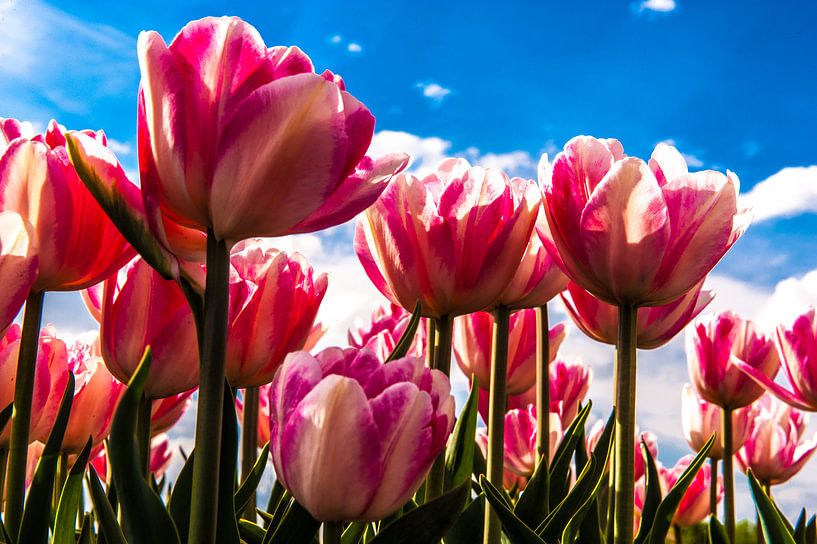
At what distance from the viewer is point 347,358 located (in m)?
0.77

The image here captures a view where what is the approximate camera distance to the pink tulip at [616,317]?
4.44 feet

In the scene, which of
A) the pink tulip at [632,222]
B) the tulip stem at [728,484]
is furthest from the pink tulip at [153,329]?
the tulip stem at [728,484]

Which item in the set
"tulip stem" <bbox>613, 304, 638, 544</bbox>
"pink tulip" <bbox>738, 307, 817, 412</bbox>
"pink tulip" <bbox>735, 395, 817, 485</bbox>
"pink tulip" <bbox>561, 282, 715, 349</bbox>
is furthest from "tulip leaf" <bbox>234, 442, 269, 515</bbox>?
"pink tulip" <bbox>735, 395, 817, 485</bbox>

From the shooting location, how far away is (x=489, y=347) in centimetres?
159

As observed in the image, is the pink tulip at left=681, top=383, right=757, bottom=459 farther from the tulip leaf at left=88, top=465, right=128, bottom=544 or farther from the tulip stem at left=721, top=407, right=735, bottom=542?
the tulip leaf at left=88, top=465, right=128, bottom=544

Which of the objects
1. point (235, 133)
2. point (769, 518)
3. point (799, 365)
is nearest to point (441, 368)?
point (235, 133)

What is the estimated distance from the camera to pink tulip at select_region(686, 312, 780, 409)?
200 centimetres

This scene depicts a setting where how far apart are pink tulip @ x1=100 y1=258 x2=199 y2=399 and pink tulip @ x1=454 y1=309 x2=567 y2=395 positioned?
608mm

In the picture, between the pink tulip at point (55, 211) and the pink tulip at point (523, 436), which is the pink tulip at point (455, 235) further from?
the pink tulip at point (523, 436)

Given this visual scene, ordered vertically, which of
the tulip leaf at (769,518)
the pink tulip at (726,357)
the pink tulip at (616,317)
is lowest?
the tulip leaf at (769,518)

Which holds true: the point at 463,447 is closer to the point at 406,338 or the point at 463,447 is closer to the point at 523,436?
the point at 406,338

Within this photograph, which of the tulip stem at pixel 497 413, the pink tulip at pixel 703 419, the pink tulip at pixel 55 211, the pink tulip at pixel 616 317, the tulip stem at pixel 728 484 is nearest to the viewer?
the pink tulip at pixel 55 211

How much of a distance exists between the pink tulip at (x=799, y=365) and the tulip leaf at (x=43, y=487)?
1.28 meters

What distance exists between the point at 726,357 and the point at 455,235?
49.4 inches
